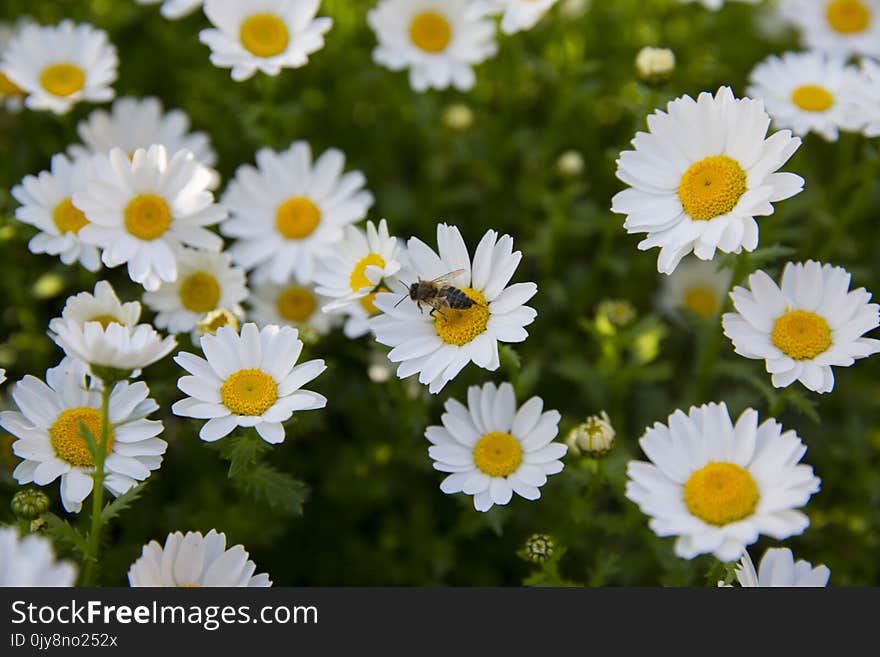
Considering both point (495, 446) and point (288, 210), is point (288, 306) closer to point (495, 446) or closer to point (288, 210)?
point (288, 210)

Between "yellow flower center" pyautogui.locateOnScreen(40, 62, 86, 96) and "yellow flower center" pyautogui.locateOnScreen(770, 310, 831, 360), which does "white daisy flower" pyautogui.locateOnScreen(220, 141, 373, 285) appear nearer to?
"yellow flower center" pyautogui.locateOnScreen(40, 62, 86, 96)

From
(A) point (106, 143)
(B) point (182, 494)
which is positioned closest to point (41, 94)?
(A) point (106, 143)

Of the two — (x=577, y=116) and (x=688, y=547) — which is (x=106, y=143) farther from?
(x=688, y=547)

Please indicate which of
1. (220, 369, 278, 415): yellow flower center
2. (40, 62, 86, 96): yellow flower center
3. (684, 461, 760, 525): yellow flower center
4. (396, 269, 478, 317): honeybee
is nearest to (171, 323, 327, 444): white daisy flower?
(220, 369, 278, 415): yellow flower center

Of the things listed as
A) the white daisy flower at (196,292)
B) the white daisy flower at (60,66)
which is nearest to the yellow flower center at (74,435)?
the white daisy flower at (196,292)

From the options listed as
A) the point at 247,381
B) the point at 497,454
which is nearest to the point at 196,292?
the point at 247,381

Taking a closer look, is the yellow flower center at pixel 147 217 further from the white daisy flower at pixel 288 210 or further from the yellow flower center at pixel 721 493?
the yellow flower center at pixel 721 493
